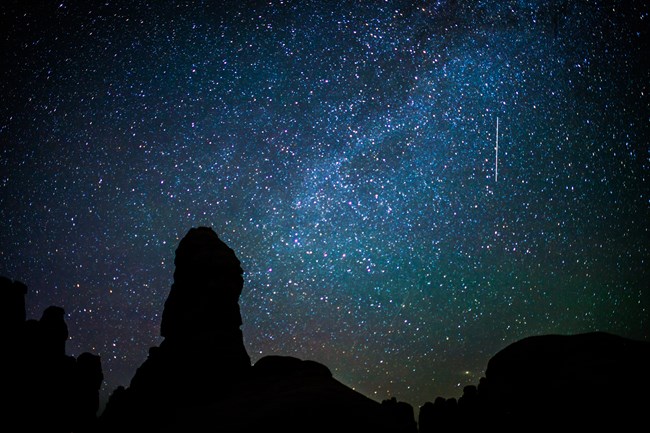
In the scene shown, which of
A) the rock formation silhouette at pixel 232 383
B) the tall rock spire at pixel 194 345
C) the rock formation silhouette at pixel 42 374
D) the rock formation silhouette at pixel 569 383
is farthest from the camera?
the rock formation silhouette at pixel 42 374

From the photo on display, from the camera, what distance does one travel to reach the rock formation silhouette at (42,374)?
25766mm

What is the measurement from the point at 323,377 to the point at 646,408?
12644 millimetres

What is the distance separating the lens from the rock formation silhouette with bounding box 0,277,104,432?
25.8 m

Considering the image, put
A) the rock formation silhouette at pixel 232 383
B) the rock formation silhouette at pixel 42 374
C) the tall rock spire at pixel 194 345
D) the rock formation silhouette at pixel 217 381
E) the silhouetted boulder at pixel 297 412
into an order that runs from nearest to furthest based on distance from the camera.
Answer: the rock formation silhouette at pixel 232 383, the silhouetted boulder at pixel 297 412, the rock formation silhouette at pixel 217 381, the tall rock spire at pixel 194 345, the rock formation silhouette at pixel 42 374

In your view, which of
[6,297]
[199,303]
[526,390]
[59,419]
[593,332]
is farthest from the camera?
[59,419]

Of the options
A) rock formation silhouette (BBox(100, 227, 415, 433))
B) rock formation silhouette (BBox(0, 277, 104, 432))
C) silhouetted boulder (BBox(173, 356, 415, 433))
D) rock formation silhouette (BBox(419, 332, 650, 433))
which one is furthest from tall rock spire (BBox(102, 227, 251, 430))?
rock formation silhouette (BBox(419, 332, 650, 433))

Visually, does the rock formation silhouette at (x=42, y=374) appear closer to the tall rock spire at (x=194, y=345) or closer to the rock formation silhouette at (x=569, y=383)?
the tall rock spire at (x=194, y=345)

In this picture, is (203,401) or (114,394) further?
(114,394)

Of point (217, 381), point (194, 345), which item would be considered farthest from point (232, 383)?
point (194, 345)

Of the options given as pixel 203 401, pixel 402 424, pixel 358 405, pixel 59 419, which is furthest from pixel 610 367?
pixel 59 419

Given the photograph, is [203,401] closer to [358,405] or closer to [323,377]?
[323,377]

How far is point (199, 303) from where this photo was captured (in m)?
22.8

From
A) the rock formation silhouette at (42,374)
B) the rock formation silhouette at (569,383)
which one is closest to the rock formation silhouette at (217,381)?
the rock formation silhouette at (569,383)

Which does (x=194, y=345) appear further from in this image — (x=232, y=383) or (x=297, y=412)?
(x=297, y=412)
